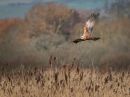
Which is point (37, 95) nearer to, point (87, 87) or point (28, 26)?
point (87, 87)

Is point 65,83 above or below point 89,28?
below

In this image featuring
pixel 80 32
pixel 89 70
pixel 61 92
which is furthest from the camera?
pixel 80 32

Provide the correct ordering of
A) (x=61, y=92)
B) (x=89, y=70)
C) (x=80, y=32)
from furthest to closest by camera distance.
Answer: (x=80, y=32) < (x=89, y=70) < (x=61, y=92)

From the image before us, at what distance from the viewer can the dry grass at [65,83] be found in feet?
38.8

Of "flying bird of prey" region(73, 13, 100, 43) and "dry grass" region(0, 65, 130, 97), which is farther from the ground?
"flying bird of prey" region(73, 13, 100, 43)

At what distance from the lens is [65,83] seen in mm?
12094

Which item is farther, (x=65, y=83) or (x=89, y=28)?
(x=89, y=28)

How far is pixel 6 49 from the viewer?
15094 mm

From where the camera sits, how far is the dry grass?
38.8ft

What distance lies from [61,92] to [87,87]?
1.61ft

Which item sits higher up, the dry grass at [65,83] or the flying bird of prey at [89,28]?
the flying bird of prey at [89,28]

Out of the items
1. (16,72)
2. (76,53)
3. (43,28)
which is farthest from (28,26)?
(16,72)

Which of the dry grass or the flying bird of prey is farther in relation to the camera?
the flying bird of prey

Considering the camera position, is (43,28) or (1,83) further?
(43,28)
